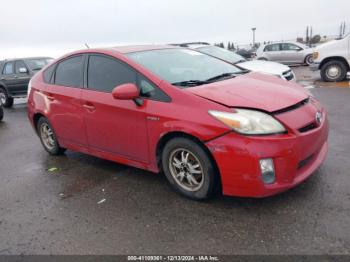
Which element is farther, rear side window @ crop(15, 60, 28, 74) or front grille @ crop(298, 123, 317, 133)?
rear side window @ crop(15, 60, 28, 74)

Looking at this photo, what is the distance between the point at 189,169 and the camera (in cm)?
371

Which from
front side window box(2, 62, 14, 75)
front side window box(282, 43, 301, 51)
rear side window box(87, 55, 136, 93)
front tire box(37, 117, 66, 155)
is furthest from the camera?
front side window box(282, 43, 301, 51)

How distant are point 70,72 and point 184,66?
1.71 meters

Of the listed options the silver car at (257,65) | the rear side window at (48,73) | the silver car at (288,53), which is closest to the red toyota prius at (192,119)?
the rear side window at (48,73)

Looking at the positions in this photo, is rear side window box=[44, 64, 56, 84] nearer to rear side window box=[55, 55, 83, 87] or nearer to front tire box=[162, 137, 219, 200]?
rear side window box=[55, 55, 83, 87]

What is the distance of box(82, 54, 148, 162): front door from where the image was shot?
4.00 meters

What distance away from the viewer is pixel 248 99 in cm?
351

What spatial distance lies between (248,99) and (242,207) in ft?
3.48

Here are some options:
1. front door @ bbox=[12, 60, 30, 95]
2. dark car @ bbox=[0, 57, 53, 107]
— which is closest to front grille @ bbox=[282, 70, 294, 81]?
dark car @ bbox=[0, 57, 53, 107]

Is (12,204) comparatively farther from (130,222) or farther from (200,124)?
(200,124)

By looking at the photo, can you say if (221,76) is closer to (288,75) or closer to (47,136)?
(47,136)

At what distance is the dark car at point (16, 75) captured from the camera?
40.3 feet

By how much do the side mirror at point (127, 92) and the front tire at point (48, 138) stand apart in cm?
218

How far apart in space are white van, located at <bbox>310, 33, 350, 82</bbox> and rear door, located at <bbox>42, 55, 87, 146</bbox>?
918 centimetres
